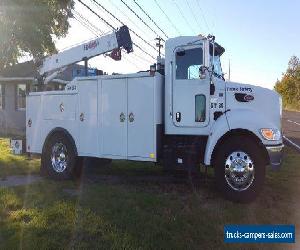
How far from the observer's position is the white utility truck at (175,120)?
27.1ft

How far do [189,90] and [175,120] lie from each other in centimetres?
69

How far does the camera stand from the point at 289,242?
6137mm

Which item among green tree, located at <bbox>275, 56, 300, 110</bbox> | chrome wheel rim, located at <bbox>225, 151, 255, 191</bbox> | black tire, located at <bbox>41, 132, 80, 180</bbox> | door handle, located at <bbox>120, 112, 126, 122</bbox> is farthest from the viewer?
green tree, located at <bbox>275, 56, 300, 110</bbox>

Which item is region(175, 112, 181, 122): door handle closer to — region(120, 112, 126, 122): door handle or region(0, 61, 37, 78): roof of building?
region(120, 112, 126, 122): door handle

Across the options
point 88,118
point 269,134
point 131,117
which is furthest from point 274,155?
point 88,118

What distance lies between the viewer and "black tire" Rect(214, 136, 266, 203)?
8078 millimetres

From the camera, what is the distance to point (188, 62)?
9.16m

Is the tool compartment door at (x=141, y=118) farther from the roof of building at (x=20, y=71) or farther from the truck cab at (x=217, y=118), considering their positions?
the roof of building at (x=20, y=71)

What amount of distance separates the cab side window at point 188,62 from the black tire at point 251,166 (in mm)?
1588

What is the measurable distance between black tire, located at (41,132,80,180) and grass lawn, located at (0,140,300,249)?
0.45 meters

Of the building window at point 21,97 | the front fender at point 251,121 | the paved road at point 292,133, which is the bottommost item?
the paved road at point 292,133

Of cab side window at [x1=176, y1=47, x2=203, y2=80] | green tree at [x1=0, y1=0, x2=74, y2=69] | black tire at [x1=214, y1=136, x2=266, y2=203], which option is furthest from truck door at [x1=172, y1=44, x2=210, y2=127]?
green tree at [x1=0, y1=0, x2=74, y2=69]

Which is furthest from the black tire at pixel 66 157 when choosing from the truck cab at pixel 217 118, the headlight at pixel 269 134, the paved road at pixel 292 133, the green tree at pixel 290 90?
the green tree at pixel 290 90

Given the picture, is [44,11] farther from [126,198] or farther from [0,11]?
[126,198]
